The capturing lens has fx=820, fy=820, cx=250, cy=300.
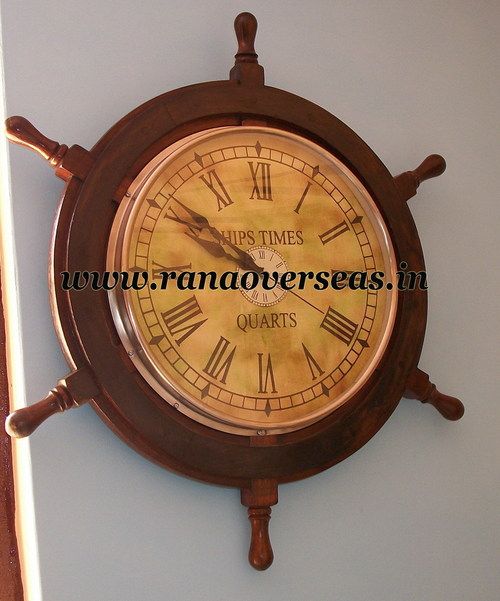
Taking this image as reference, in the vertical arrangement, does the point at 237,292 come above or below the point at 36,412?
above

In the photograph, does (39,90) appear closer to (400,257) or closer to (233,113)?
(233,113)

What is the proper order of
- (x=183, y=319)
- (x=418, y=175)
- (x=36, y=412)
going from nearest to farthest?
1. (x=36, y=412)
2. (x=183, y=319)
3. (x=418, y=175)

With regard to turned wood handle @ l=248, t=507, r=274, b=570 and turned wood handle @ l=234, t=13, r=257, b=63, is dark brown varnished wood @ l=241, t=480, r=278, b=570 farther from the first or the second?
turned wood handle @ l=234, t=13, r=257, b=63

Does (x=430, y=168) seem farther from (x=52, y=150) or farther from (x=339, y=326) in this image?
(x=52, y=150)

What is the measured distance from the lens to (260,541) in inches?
45.4

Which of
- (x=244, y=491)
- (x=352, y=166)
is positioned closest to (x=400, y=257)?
(x=352, y=166)

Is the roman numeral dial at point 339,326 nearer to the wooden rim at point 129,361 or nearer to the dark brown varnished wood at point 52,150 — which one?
the wooden rim at point 129,361

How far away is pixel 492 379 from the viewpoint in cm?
145

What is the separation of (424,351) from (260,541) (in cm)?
45

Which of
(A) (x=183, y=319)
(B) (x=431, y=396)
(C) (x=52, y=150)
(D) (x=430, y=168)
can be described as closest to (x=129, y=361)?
(A) (x=183, y=319)

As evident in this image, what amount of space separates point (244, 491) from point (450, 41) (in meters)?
0.92

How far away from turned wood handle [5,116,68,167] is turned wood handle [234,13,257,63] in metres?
0.33

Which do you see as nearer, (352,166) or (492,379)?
(352,166)

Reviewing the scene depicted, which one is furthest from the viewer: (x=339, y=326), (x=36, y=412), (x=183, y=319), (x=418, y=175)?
(x=418, y=175)
